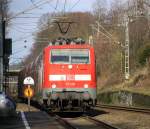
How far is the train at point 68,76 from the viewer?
1207 inches

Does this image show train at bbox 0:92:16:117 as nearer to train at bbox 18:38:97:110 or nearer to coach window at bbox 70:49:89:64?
train at bbox 18:38:97:110

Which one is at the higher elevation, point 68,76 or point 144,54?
point 144,54

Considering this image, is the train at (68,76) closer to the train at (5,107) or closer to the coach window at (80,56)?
the coach window at (80,56)

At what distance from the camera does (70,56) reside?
3155cm

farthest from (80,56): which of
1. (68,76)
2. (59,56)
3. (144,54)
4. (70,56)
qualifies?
(144,54)

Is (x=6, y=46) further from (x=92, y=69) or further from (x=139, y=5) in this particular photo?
(x=139, y=5)

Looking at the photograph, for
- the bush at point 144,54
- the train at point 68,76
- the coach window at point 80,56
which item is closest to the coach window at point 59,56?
the train at point 68,76

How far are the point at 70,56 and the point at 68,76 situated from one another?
1218 mm

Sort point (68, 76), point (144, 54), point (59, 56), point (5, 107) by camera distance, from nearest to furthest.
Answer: point (5, 107)
point (68, 76)
point (59, 56)
point (144, 54)

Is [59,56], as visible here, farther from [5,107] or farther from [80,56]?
[5,107]

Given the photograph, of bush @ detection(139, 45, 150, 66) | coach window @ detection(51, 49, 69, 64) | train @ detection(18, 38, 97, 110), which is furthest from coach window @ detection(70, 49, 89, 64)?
bush @ detection(139, 45, 150, 66)

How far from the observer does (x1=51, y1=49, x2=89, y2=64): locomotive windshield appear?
103 feet

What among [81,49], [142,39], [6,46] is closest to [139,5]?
[142,39]

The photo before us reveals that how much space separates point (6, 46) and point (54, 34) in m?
41.6
